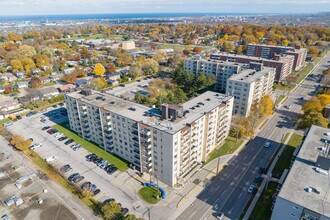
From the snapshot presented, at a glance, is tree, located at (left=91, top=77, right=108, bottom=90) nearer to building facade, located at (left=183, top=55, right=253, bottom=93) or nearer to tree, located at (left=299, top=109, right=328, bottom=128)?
building facade, located at (left=183, top=55, right=253, bottom=93)

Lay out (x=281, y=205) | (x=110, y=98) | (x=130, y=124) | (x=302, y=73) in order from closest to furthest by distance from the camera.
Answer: (x=281, y=205), (x=130, y=124), (x=110, y=98), (x=302, y=73)

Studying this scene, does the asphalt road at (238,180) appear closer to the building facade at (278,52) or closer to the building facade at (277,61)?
the building facade at (277,61)

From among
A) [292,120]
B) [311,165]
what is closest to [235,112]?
[292,120]

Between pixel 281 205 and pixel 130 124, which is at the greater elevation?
pixel 130 124

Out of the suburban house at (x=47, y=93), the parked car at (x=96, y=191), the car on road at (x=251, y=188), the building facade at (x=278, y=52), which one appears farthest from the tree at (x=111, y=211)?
the building facade at (x=278, y=52)

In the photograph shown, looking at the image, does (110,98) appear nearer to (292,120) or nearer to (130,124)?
(130,124)

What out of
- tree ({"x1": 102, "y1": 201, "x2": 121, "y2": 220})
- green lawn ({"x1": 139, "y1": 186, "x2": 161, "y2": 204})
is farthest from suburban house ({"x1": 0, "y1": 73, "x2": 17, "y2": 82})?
tree ({"x1": 102, "y1": 201, "x2": 121, "y2": 220})

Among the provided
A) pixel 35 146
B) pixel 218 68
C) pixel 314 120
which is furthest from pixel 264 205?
pixel 218 68
